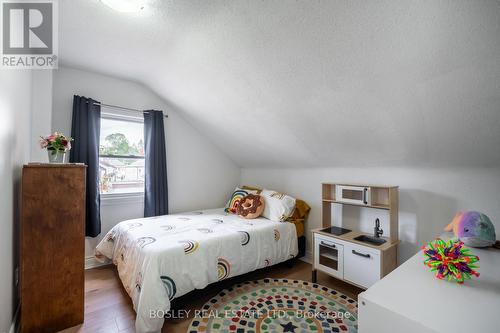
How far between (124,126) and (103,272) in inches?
74.9

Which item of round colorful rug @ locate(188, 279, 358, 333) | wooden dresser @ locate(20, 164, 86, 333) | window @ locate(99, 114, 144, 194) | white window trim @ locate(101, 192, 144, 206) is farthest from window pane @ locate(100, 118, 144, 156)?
round colorful rug @ locate(188, 279, 358, 333)

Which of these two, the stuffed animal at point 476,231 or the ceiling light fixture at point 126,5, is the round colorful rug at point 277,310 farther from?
the ceiling light fixture at point 126,5

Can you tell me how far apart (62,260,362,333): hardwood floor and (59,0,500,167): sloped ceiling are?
4.49 ft

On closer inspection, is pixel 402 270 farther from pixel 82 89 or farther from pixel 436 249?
pixel 82 89

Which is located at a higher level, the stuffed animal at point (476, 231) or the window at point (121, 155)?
the window at point (121, 155)

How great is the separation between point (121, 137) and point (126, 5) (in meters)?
2.00

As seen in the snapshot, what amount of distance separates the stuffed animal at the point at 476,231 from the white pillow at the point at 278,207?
5.37 ft

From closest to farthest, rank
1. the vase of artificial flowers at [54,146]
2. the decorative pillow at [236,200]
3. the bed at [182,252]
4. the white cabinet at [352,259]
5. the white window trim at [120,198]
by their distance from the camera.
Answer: the bed at [182,252] < the vase of artificial flowers at [54,146] < the white cabinet at [352,259] < the white window trim at [120,198] < the decorative pillow at [236,200]

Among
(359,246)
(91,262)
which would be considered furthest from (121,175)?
(359,246)

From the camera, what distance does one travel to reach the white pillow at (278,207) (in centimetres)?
287

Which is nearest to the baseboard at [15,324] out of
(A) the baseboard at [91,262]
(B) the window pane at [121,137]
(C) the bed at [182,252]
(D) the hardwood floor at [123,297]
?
(D) the hardwood floor at [123,297]

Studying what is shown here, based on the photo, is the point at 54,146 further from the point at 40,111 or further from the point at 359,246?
the point at 359,246

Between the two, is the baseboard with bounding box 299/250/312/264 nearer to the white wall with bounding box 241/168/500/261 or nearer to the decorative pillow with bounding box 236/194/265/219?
the white wall with bounding box 241/168/500/261

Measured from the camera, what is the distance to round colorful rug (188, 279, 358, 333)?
1.74 meters
